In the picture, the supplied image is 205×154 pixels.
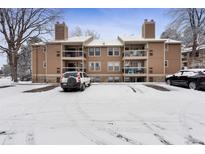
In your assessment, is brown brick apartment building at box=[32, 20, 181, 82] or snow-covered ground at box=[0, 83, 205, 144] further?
brown brick apartment building at box=[32, 20, 181, 82]

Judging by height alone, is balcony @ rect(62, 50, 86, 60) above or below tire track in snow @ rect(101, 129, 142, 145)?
above

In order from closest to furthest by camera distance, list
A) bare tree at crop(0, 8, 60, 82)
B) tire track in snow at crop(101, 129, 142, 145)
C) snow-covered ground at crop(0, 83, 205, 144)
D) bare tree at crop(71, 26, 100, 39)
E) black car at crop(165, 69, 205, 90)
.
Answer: tire track in snow at crop(101, 129, 142, 145)
snow-covered ground at crop(0, 83, 205, 144)
black car at crop(165, 69, 205, 90)
bare tree at crop(0, 8, 60, 82)
bare tree at crop(71, 26, 100, 39)

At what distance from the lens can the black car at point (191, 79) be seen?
55.9 feet

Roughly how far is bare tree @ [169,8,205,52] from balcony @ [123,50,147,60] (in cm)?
924

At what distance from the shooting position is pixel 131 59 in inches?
1206

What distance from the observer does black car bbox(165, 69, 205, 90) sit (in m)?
17.0

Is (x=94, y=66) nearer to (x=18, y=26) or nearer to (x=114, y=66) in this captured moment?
(x=114, y=66)

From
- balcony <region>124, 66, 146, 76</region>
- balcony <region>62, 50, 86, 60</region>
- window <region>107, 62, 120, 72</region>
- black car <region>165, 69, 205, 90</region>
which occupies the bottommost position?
black car <region>165, 69, 205, 90</region>

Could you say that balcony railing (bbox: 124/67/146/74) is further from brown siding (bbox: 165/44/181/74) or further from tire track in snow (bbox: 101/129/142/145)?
tire track in snow (bbox: 101/129/142/145)

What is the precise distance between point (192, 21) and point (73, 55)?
2003 centimetres

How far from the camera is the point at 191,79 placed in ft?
58.9

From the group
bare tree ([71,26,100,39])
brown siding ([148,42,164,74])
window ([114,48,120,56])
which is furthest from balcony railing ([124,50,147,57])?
bare tree ([71,26,100,39])

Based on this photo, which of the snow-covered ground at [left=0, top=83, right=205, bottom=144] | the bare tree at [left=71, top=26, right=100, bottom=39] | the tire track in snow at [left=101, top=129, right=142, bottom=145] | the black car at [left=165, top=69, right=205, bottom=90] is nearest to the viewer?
the tire track in snow at [left=101, top=129, right=142, bottom=145]

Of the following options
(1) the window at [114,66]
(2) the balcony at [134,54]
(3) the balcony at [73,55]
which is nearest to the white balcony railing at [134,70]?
(2) the balcony at [134,54]
